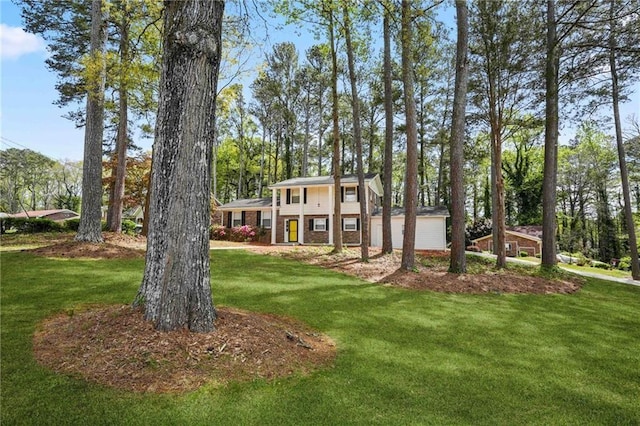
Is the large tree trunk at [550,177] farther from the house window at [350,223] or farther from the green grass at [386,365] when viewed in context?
the house window at [350,223]

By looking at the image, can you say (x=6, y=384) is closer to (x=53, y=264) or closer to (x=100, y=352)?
(x=100, y=352)

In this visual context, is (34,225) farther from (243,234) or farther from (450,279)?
(450,279)

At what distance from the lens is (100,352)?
9.49 ft

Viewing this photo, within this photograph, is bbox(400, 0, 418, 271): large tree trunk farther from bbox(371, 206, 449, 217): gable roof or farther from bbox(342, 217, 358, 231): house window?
bbox(371, 206, 449, 217): gable roof

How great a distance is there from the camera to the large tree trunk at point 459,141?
31.3 feet

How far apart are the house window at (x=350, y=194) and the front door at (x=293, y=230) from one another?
3899 millimetres

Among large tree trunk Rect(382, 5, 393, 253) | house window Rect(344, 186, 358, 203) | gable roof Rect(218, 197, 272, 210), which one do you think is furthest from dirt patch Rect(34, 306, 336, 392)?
gable roof Rect(218, 197, 272, 210)

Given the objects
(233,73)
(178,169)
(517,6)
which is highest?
(517,6)

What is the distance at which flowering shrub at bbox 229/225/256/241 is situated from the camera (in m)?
22.6

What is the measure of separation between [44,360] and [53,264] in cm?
595

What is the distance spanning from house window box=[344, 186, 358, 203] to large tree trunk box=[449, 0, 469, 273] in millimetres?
11124

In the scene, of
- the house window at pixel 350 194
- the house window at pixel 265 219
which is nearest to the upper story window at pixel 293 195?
the house window at pixel 265 219

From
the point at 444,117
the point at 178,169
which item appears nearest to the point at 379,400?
the point at 178,169

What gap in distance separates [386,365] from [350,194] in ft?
58.6
